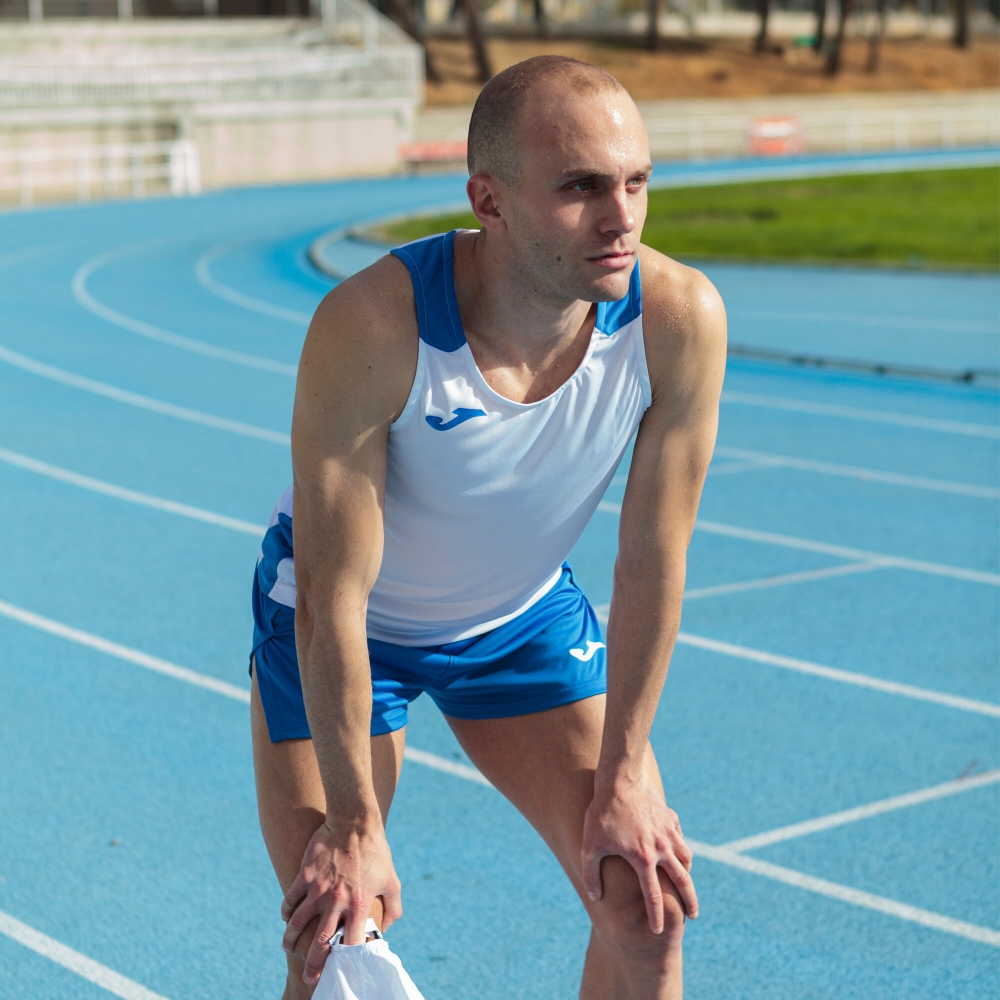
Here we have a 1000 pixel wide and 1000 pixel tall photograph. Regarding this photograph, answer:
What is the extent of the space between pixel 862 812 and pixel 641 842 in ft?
7.30

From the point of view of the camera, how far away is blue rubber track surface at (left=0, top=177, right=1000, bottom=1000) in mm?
3941

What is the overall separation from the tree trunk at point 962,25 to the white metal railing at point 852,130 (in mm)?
15259

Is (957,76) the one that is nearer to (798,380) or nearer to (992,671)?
(798,380)

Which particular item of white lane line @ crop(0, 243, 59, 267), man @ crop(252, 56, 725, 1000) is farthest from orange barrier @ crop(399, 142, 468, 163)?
man @ crop(252, 56, 725, 1000)

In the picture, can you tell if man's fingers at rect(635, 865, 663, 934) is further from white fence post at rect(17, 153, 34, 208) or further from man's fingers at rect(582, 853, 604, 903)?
white fence post at rect(17, 153, 34, 208)

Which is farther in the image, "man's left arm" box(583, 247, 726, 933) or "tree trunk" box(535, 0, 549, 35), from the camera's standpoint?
"tree trunk" box(535, 0, 549, 35)

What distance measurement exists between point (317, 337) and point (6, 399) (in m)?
9.96

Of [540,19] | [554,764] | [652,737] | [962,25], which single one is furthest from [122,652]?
[962,25]

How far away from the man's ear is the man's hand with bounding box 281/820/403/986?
1.01m

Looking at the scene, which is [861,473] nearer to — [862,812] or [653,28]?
[862,812]

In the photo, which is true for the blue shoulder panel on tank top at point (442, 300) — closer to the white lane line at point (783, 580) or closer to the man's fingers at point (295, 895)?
the man's fingers at point (295, 895)

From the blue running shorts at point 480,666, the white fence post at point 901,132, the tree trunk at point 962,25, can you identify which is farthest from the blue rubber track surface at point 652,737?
the tree trunk at point 962,25

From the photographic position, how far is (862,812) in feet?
15.3

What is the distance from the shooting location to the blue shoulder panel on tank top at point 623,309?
2578mm
